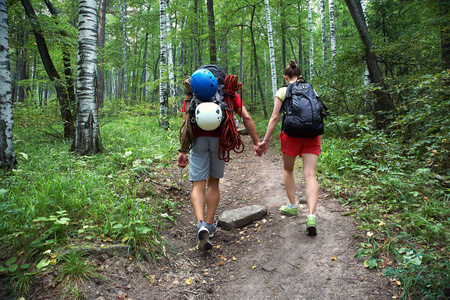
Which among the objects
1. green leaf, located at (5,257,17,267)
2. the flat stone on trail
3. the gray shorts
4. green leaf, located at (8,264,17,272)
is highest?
the gray shorts

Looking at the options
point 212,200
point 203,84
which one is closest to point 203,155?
point 212,200

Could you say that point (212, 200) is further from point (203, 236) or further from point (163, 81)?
point (163, 81)

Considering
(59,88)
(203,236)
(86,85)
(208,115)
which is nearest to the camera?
(208,115)

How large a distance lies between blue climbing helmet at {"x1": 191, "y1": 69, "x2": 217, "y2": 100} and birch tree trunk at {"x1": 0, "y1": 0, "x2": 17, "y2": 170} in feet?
10.0

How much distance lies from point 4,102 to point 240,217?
3.92 m

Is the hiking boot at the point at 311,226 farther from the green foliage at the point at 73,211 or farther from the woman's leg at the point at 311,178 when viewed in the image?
the green foliage at the point at 73,211

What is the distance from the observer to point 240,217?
356cm

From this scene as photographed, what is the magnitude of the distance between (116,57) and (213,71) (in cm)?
2380

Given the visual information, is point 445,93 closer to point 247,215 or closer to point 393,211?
point 393,211

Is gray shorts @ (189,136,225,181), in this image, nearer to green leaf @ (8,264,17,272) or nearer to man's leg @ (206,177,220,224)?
man's leg @ (206,177,220,224)

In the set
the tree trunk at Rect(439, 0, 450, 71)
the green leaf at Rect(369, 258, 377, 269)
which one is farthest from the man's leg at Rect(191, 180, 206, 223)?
the tree trunk at Rect(439, 0, 450, 71)

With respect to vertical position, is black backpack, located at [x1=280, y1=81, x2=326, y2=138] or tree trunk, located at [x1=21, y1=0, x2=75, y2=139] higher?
tree trunk, located at [x1=21, y1=0, x2=75, y2=139]

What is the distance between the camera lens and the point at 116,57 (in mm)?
22922

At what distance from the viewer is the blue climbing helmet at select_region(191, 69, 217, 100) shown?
264cm
